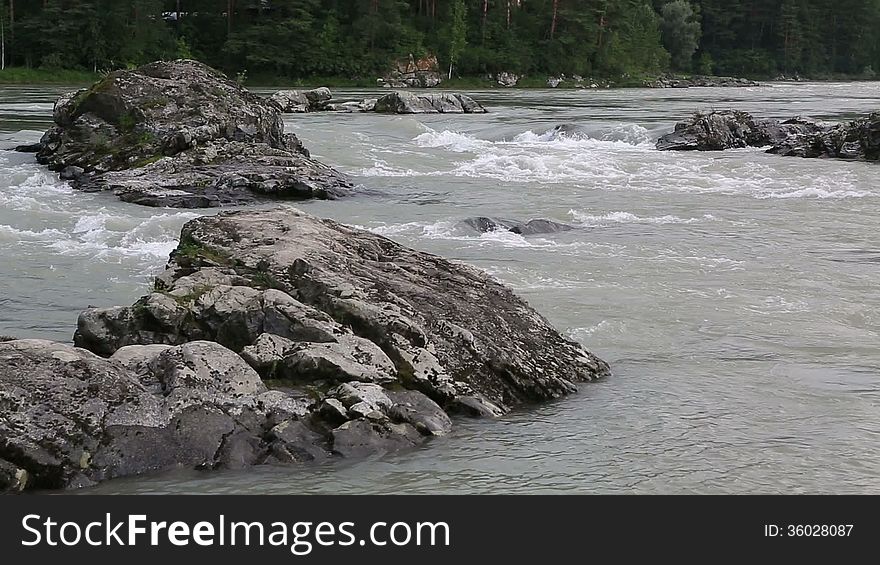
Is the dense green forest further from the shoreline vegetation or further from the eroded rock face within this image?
the eroded rock face

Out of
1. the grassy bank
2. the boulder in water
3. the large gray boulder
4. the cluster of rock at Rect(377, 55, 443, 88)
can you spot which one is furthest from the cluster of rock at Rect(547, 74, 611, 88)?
the large gray boulder

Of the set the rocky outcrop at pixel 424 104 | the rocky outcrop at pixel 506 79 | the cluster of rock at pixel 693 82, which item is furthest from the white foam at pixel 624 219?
the cluster of rock at pixel 693 82

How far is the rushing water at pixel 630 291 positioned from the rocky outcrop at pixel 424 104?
13.1 metres

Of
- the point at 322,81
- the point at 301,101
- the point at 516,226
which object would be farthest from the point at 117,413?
the point at 322,81

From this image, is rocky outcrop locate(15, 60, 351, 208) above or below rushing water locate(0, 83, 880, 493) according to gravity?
above

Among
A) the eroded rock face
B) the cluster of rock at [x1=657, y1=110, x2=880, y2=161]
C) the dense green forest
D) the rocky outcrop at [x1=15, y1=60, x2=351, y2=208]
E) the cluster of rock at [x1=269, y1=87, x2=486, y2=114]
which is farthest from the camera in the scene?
the dense green forest

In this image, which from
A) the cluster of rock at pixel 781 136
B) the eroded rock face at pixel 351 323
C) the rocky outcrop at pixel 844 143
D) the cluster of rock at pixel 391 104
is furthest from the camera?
the cluster of rock at pixel 391 104

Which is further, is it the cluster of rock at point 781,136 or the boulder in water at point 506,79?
the boulder in water at point 506,79

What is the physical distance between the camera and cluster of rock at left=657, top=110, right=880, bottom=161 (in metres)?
27.2

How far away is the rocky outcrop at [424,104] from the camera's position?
40438 millimetres

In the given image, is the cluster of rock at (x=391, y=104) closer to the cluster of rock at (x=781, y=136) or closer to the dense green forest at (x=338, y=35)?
the cluster of rock at (x=781, y=136)

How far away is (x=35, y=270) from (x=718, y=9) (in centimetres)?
11024

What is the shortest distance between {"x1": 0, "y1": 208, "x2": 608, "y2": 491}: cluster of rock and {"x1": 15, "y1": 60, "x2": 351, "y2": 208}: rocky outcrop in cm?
944
